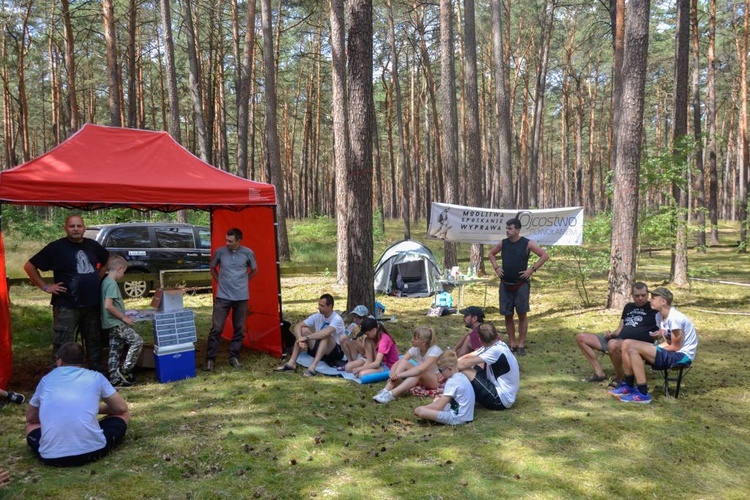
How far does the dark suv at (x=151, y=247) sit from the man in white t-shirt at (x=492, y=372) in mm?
7929

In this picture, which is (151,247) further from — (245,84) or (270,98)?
(245,84)

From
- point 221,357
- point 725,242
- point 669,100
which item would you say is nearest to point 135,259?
point 221,357

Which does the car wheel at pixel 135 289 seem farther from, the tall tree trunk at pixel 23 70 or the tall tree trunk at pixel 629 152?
the tall tree trunk at pixel 23 70

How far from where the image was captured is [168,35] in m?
15.0

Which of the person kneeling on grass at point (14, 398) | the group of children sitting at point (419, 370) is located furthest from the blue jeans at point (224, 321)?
the person kneeling on grass at point (14, 398)

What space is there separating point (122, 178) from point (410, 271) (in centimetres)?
745

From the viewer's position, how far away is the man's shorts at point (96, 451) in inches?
148

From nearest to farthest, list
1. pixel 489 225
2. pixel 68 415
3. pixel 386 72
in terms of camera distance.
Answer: pixel 68 415
pixel 489 225
pixel 386 72

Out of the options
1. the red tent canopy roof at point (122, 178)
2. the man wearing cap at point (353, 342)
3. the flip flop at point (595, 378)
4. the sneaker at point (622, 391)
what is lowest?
the flip flop at point (595, 378)

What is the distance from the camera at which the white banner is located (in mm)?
10750

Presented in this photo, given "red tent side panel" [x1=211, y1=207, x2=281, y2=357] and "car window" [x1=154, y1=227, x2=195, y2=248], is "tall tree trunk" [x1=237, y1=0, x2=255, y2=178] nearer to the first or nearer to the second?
"car window" [x1=154, y1=227, x2=195, y2=248]

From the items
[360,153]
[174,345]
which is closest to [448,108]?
[360,153]

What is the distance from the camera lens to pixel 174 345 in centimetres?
607

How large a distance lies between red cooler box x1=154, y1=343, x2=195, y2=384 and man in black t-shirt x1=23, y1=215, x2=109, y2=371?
758 mm
